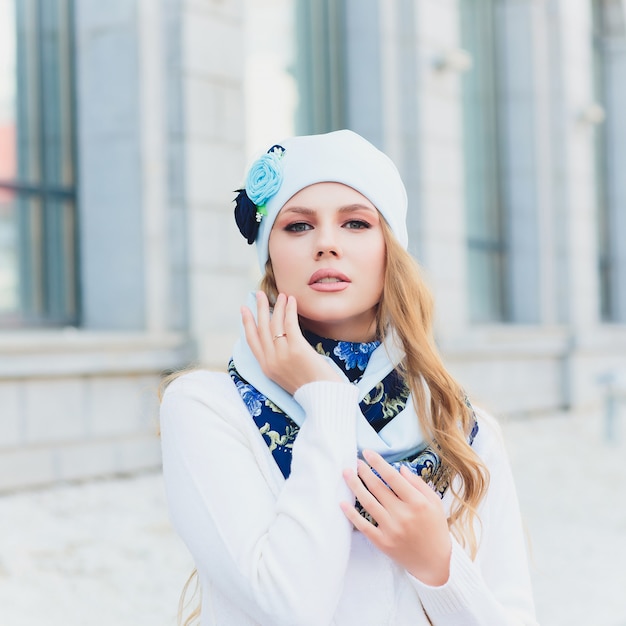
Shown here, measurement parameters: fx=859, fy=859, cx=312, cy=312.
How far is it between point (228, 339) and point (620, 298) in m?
10.7

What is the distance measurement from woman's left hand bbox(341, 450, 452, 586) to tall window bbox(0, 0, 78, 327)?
6.08 meters

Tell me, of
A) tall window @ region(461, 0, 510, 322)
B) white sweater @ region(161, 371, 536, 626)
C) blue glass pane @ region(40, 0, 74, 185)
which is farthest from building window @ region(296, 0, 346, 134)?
white sweater @ region(161, 371, 536, 626)

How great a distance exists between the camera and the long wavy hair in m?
1.73

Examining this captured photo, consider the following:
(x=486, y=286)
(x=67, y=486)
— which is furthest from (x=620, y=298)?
(x=67, y=486)

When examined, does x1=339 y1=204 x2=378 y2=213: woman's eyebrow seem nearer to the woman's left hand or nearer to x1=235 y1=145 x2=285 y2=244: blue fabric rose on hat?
x1=235 y1=145 x2=285 y2=244: blue fabric rose on hat

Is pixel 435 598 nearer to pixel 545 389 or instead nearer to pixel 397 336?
pixel 397 336

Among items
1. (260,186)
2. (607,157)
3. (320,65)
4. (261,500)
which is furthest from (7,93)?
(607,157)

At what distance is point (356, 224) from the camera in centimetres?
181

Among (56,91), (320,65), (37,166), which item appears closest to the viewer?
(37,166)

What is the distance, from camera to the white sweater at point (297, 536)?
1498mm

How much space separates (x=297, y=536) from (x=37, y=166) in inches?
258

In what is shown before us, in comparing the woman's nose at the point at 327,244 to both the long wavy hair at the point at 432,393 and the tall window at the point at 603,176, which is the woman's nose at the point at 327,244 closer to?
the long wavy hair at the point at 432,393

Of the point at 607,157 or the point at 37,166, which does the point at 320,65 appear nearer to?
the point at 37,166

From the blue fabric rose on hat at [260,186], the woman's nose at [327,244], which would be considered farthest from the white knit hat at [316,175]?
the woman's nose at [327,244]
